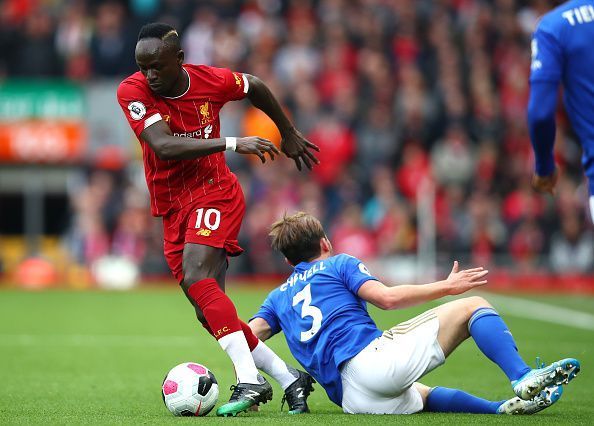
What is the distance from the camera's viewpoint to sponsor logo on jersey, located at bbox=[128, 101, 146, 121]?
23.5ft

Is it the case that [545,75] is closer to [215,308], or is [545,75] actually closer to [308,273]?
[308,273]

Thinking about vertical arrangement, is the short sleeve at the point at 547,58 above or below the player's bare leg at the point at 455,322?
above

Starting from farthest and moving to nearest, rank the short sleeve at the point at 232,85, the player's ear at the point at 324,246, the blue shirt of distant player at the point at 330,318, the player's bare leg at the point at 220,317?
the short sleeve at the point at 232,85, the player's ear at the point at 324,246, the player's bare leg at the point at 220,317, the blue shirt of distant player at the point at 330,318

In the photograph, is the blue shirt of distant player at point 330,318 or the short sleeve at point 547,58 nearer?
the short sleeve at point 547,58

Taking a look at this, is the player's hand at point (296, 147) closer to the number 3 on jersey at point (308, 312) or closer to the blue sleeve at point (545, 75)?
the number 3 on jersey at point (308, 312)

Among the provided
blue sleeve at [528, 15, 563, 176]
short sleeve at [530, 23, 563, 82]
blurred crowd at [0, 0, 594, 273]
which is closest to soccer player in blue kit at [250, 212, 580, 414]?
blue sleeve at [528, 15, 563, 176]

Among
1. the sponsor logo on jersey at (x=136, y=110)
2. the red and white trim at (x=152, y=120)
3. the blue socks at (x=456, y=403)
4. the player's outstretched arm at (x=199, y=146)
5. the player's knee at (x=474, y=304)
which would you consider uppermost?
the sponsor logo on jersey at (x=136, y=110)

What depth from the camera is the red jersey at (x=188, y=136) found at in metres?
7.43

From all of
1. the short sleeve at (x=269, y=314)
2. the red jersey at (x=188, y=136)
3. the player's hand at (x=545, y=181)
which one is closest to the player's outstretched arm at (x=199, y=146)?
the red jersey at (x=188, y=136)

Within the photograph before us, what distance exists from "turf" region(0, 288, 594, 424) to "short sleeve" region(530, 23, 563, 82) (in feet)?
6.20

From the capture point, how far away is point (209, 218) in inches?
288

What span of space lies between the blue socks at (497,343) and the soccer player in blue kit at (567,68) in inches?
39.3

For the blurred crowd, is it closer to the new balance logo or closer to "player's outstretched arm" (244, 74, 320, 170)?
"player's outstretched arm" (244, 74, 320, 170)

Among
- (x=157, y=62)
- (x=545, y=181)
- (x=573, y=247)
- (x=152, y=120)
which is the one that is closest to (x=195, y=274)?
(x=152, y=120)
